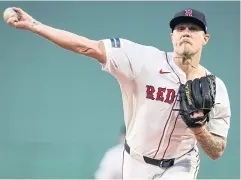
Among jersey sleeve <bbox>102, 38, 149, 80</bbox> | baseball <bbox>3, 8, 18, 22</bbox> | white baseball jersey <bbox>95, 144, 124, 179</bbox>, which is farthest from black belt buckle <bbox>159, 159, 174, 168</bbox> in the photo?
white baseball jersey <bbox>95, 144, 124, 179</bbox>

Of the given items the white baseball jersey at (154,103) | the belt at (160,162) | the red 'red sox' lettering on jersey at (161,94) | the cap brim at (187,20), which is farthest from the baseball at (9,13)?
the belt at (160,162)

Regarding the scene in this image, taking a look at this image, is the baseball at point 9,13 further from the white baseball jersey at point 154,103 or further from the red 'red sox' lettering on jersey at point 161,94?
the red 'red sox' lettering on jersey at point 161,94

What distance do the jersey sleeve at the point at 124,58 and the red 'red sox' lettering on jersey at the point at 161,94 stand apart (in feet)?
0.52

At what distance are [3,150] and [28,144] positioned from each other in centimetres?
35

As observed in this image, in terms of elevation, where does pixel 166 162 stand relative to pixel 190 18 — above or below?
below

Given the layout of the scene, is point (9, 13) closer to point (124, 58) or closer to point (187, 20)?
point (124, 58)

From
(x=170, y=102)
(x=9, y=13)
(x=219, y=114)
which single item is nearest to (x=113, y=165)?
(x=219, y=114)

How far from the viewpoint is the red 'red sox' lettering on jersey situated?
12.3ft

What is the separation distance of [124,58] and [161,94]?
0.38 m

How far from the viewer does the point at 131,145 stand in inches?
157

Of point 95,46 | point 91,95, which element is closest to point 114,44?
point 95,46

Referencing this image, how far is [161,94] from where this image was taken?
3.75 meters

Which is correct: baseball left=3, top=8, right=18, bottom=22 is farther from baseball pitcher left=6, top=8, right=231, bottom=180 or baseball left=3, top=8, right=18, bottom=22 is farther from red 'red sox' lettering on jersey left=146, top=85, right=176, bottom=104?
red 'red sox' lettering on jersey left=146, top=85, right=176, bottom=104

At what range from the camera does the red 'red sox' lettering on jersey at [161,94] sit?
3.74m
